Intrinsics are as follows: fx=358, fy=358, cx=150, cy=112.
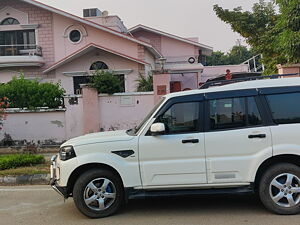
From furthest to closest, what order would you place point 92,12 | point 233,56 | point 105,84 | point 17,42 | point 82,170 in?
point 233,56 < point 92,12 < point 17,42 < point 105,84 < point 82,170

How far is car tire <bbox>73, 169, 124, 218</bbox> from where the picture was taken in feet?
17.3

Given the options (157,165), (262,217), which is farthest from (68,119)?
(262,217)

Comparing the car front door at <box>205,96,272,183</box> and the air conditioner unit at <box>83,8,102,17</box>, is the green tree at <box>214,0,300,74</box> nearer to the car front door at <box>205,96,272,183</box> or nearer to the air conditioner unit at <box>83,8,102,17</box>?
the car front door at <box>205,96,272,183</box>

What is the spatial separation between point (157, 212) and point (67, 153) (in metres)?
1.65

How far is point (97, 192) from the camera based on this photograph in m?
5.30

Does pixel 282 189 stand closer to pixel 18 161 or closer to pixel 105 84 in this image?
pixel 18 161

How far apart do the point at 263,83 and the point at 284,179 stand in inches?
56.6

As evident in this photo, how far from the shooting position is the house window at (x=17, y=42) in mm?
21297

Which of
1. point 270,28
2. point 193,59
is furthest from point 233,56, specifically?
point 270,28

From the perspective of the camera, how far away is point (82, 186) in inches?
207

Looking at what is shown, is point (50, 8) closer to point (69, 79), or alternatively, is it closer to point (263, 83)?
point (69, 79)

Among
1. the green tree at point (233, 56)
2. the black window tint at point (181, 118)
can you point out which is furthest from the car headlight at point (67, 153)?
the green tree at point (233, 56)

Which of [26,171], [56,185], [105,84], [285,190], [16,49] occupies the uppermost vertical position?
[16,49]

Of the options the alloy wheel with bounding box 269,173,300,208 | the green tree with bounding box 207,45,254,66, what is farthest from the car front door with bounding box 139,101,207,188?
the green tree with bounding box 207,45,254,66
